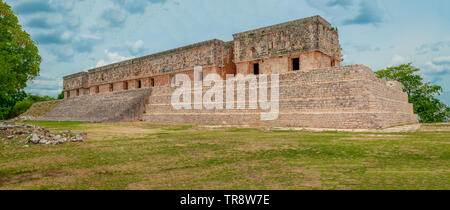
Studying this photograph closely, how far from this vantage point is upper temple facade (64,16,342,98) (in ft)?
54.5

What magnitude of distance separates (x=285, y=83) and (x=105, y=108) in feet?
53.0

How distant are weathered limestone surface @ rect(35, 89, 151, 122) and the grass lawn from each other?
46.0 feet

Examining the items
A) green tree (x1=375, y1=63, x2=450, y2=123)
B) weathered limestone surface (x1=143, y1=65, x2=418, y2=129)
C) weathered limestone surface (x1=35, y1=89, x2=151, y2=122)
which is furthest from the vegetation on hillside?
green tree (x1=375, y1=63, x2=450, y2=123)

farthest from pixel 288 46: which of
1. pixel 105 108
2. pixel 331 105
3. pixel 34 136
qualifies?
pixel 105 108

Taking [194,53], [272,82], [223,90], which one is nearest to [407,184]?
[272,82]

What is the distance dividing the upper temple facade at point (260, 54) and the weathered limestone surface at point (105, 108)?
2.73 meters

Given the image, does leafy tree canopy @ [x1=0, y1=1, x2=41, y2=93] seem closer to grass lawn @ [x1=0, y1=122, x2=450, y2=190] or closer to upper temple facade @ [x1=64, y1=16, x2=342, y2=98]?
grass lawn @ [x1=0, y1=122, x2=450, y2=190]

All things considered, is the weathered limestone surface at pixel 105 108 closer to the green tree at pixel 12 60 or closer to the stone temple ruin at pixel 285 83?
the stone temple ruin at pixel 285 83

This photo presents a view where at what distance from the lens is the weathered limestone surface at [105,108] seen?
21.5 metres

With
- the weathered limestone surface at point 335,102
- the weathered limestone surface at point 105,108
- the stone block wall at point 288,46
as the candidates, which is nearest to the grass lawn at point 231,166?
the weathered limestone surface at point 335,102

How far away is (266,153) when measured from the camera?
20.8ft

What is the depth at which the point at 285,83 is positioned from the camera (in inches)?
608

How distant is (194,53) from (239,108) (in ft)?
25.8

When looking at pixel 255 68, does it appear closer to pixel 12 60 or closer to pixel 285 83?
pixel 285 83
